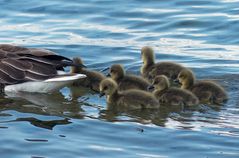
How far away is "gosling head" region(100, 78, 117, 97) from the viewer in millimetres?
10156

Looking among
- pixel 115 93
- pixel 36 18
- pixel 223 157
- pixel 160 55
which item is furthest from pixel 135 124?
pixel 36 18

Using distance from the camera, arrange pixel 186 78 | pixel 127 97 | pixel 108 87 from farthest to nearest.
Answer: pixel 186 78 → pixel 108 87 → pixel 127 97

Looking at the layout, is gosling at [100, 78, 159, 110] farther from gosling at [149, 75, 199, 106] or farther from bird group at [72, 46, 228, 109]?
gosling at [149, 75, 199, 106]

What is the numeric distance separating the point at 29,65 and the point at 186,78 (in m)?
2.21

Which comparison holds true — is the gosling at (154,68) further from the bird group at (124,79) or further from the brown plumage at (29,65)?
the brown plumage at (29,65)

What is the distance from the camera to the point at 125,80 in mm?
10734

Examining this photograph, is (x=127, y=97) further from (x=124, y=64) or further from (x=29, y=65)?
(x=124, y=64)

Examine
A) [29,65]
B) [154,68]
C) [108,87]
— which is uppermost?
[29,65]

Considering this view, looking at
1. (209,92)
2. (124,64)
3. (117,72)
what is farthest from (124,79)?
(124,64)

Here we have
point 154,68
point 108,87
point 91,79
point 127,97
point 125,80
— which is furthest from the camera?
point 154,68

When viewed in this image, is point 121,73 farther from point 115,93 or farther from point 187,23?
point 187,23

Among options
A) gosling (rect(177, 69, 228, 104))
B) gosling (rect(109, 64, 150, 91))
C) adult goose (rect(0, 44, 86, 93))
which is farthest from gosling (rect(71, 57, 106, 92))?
gosling (rect(177, 69, 228, 104))

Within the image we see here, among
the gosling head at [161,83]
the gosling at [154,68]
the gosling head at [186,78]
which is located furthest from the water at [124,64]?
the gosling at [154,68]

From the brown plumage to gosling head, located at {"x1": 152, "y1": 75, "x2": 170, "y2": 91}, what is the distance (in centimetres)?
129
